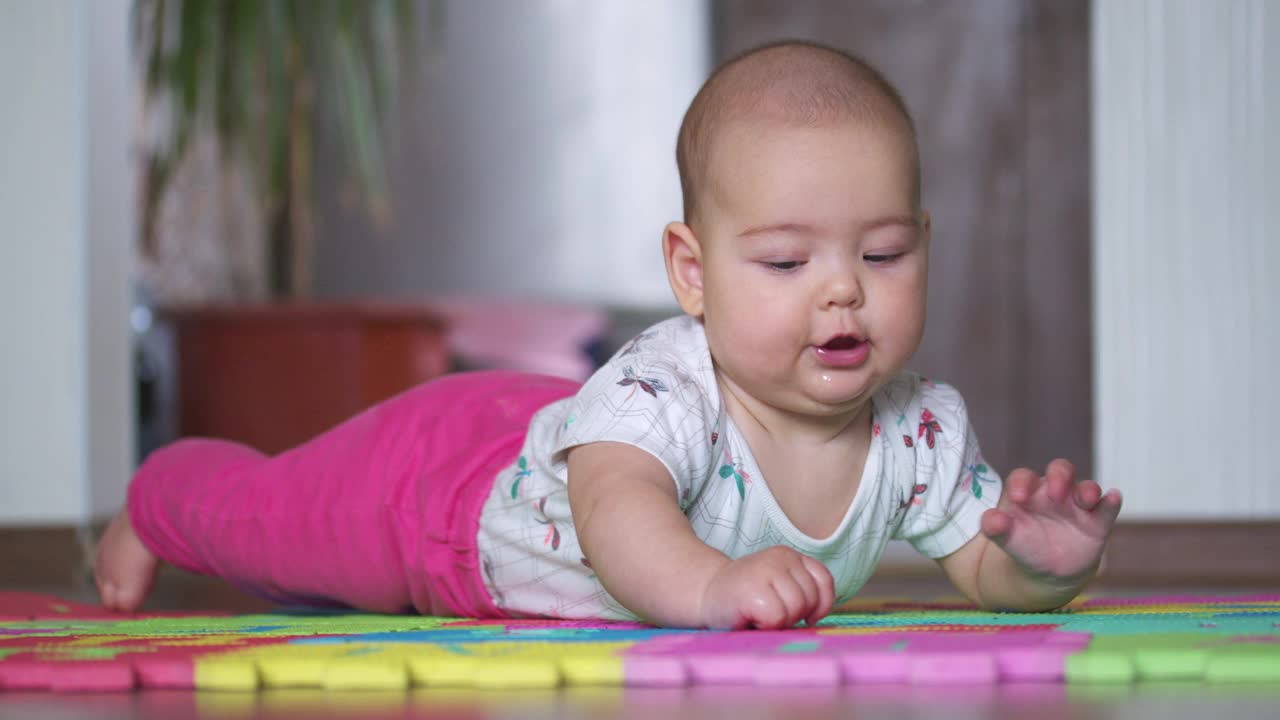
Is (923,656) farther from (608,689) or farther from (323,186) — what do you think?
(323,186)

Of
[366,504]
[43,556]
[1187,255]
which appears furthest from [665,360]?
[43,556]

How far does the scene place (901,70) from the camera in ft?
11.1

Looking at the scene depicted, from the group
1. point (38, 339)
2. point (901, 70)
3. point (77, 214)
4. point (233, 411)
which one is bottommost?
point (233, 411)

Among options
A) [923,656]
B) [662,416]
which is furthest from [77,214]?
[923,656]

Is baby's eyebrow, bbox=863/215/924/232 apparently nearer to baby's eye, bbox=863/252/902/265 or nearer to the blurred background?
baby's eye, bbox=863/252/902/265

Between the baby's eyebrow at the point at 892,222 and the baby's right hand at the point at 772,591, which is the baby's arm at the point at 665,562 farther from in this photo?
the baby's eyebrow at the point at 892,222

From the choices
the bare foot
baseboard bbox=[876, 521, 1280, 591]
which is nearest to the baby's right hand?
the bare foot

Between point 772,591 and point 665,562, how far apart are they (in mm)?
82

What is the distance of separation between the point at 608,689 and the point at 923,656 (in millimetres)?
152

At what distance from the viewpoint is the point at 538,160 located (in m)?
4.00

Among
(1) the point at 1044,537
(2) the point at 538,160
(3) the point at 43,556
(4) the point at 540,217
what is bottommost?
(3) the point at 43,556

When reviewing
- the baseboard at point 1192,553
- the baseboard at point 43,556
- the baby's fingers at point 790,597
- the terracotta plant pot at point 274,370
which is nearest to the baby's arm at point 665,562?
the baby's fingers at point 790,597

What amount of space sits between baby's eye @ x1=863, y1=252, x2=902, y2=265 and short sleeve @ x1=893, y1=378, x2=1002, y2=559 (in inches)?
7.7

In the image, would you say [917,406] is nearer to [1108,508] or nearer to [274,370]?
[1108,508]
